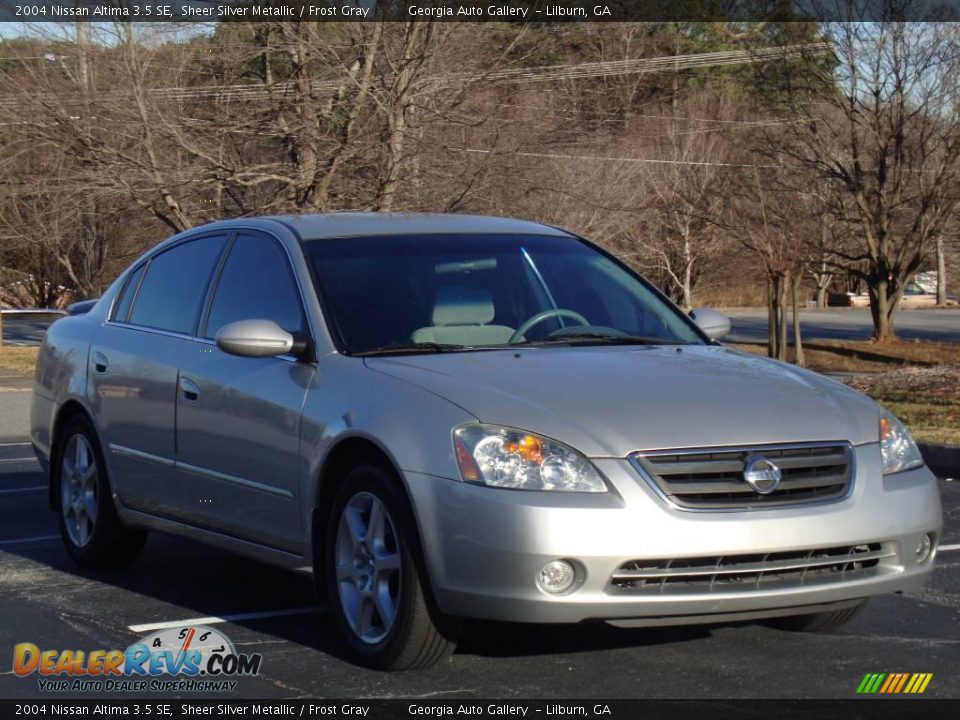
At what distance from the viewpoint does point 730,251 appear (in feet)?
132

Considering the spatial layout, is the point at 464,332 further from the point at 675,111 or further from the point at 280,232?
the point at 675,111

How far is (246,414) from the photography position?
5875mm

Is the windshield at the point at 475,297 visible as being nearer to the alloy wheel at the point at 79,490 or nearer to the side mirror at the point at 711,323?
the side mirror at the point at 711,323

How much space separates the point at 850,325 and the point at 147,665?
38.2 meters

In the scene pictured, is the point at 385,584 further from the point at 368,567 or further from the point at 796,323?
the point at 796,323

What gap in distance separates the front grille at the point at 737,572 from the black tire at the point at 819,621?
2.43 feet

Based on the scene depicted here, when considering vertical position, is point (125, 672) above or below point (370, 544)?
below

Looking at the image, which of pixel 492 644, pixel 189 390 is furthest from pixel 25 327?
pixel 492 644

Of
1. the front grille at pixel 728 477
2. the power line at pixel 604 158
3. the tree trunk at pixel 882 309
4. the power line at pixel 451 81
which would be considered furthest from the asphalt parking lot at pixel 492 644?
the tree trunk at pixel 882 309

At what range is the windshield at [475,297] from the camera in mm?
5855

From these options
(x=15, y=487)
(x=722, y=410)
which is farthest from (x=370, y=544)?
(x=15, y=487)

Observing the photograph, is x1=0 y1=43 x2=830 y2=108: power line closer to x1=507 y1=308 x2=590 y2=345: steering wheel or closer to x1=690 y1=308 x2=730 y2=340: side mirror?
x1=690 y1=308 x2=730 y2=340: side mirror
